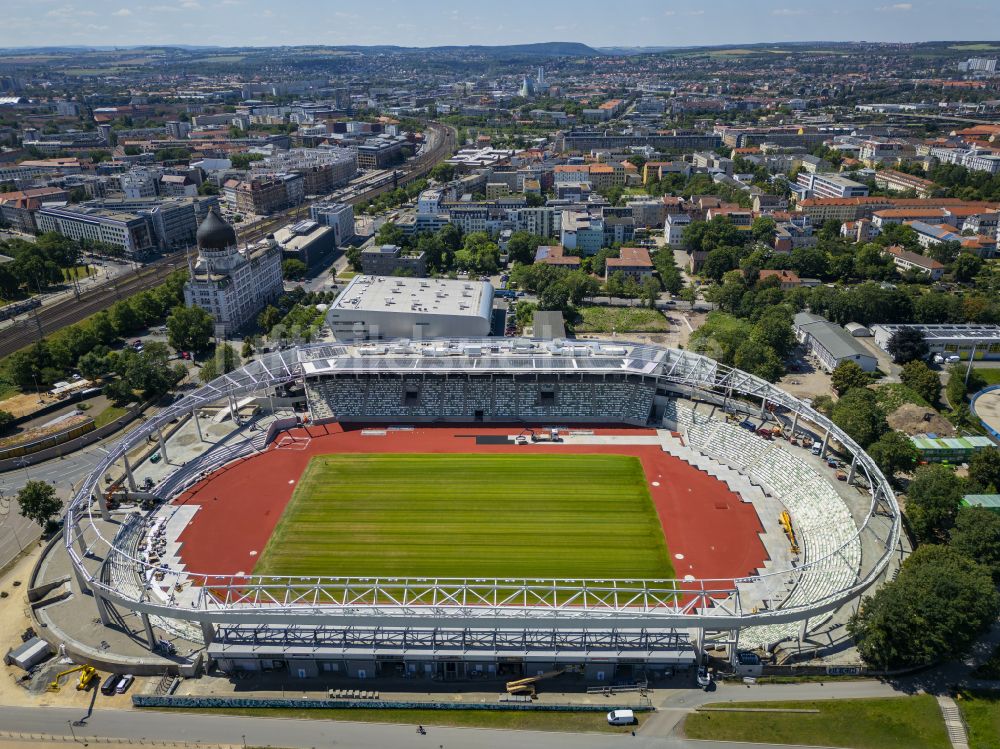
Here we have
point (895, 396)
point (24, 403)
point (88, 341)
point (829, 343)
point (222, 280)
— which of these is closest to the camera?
point (24, 403)

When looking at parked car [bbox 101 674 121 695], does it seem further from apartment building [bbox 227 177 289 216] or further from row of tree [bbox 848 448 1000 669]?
apartment building [bbox 227 177 289 216]

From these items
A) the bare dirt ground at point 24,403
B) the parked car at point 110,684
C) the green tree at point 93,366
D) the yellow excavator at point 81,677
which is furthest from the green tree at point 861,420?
the bare dirt ground at point 24,403

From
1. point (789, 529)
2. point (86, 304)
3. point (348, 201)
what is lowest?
point (789, 529)

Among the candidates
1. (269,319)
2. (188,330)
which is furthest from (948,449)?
(188,330)

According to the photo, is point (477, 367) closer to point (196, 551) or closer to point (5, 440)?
point (196, 551)

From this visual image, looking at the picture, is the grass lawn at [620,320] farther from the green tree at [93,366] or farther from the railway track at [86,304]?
the railway track at [86,304]

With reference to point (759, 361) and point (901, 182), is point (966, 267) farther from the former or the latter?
point (901, 182)

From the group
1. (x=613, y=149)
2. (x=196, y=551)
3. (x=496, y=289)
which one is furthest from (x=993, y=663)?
(x=613, y=149)
